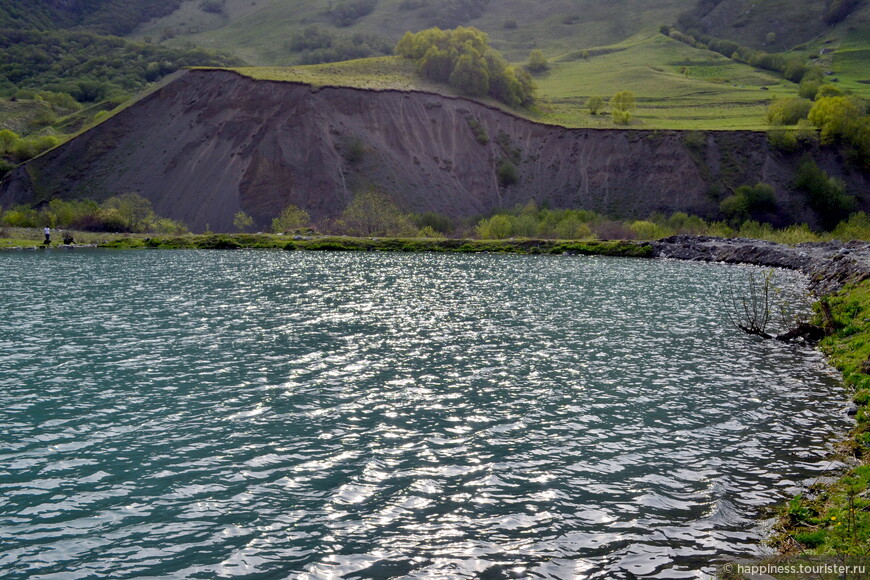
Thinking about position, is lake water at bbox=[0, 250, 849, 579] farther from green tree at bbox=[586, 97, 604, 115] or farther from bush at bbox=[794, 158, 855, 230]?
green tree at bbox=[586, 97, 604, 115]

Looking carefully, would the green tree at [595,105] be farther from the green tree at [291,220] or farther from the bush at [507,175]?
the green tree at [291,220]

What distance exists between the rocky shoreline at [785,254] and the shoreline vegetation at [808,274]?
0.10 meters

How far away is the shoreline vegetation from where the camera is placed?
38.7 feet

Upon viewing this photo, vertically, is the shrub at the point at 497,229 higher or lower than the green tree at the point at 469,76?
lower

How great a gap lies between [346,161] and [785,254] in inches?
2550

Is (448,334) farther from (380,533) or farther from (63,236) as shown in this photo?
(63,236)

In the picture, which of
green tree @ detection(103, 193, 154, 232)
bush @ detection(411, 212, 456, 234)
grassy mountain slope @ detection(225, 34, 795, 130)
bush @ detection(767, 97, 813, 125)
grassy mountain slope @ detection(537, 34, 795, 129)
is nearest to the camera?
green tree @ detection(103, 193, 154, 232)

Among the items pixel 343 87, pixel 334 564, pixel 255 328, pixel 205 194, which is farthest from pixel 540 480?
pixel 343 87

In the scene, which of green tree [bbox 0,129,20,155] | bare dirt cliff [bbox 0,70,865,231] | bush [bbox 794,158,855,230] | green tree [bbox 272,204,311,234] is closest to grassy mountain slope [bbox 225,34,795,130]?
bare dirt cliff [bbox 0,70,865,231]

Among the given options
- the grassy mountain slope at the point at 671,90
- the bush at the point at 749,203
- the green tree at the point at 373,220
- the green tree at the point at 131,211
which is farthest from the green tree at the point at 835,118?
the green tree at the point at 131,211

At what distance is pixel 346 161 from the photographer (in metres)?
106

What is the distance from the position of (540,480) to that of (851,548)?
19.3 feet

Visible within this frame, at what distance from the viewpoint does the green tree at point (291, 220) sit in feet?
302

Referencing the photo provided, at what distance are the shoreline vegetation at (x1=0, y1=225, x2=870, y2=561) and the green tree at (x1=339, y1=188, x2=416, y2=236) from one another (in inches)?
128
